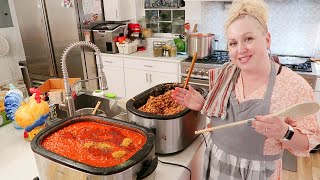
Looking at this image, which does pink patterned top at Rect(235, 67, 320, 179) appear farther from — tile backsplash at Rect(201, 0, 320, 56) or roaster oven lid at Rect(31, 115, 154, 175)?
tile backsplash at Rect(201, 0, 320, 56)

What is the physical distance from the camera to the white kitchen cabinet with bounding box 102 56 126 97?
10.9 feet

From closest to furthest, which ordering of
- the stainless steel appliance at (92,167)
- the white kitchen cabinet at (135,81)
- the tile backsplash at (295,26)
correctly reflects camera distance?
the stainless steel appliance at (92,167), the tile backsplash at (295,26), the white kitchen cabinet at (135,81)

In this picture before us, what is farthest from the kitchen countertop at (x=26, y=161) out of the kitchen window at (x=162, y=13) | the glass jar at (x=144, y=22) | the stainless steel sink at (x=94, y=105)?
the glass jar at (x=144, y=22)

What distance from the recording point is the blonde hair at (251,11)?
0.99m

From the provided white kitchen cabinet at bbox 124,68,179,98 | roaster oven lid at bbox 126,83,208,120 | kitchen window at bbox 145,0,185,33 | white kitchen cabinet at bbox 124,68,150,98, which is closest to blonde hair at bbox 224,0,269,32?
roaster oven lid at bbox 126,83,208,120

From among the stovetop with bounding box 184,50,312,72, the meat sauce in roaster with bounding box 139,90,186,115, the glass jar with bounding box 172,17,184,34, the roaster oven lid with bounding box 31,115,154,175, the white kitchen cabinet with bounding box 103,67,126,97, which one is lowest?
the white kitchen cabinet with bounding box 103,67,126,97

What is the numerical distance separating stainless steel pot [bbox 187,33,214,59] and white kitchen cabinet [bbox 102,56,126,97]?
967mm

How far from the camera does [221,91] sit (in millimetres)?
1156

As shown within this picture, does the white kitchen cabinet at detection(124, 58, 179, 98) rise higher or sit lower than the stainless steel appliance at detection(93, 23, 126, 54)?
lower

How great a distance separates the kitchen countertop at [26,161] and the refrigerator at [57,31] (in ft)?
6.77

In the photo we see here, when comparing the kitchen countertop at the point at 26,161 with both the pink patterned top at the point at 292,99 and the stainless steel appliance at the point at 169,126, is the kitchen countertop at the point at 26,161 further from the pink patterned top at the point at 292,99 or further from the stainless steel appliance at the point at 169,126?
the pink patterned top at the point at 292,99

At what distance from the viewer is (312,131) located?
964 millimetres

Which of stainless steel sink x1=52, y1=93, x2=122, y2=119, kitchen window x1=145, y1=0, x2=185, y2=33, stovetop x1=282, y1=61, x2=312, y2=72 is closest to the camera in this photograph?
stainless steel sink x1=52, y1=93, x2=122, y2=119

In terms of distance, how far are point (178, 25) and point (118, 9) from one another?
842 mm
